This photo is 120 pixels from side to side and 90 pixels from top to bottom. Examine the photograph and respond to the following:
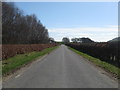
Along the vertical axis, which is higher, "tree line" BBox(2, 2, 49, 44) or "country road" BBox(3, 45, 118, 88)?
"tree line" BBox(2, 2, 49, 44)

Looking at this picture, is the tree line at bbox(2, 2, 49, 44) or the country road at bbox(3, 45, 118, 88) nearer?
the country road at bbox(3, 45, 118, 88)

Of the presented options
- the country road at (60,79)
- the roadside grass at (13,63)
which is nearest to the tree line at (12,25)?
the roadside grass at (13,63)

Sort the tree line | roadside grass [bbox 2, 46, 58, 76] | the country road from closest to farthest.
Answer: the country road → roadside grass [bbox 2, 46, 58, 76] → the tree line

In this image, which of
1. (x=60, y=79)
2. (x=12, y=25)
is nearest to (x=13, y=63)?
(x=60, y=79)

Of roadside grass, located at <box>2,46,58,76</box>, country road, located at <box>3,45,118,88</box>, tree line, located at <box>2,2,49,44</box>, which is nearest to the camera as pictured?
country road, located at <box>3,45,118,88</box>

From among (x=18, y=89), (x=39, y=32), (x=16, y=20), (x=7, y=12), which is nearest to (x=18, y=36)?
(x=16, y=20)

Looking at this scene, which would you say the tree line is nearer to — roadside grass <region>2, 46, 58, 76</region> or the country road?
roadside grass <region>2, 46, 58, 76</region>

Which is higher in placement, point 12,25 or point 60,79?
Result: point 12,25

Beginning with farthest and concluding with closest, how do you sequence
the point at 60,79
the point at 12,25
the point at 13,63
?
1. the point at 12,25
2. the point at 13,63
3. the point at 60,79

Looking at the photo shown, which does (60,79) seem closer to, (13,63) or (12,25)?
(13,63)

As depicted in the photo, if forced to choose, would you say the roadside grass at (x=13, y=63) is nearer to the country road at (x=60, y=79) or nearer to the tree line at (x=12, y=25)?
the country road at (x=60, y=79)

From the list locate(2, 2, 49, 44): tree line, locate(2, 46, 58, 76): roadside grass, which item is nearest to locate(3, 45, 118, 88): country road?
locate(2, 46, 58, 76): roadside grass

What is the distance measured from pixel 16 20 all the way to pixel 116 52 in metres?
48.1

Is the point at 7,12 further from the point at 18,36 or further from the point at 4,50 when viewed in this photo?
the point at 4,50
